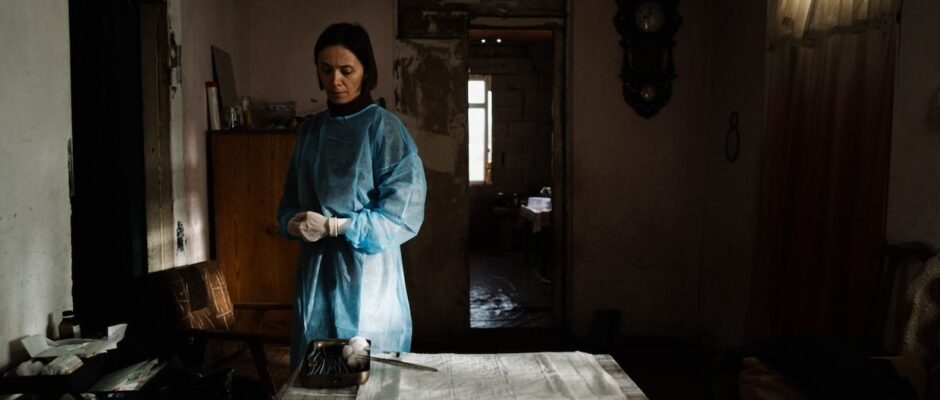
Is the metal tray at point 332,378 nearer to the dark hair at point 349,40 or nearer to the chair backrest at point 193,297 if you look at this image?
the dark hair at point 349,40

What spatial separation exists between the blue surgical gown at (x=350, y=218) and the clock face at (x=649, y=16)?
9.53 feet

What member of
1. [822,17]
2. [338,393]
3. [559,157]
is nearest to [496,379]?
[338,393]

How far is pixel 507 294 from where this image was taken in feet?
20.8

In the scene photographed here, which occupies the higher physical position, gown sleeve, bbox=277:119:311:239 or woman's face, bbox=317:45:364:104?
woman's face, bbox=317:45:364:104

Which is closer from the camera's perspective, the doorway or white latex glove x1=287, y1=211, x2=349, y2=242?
white latex glove x1=287, y1=211, x2=349, y2=242

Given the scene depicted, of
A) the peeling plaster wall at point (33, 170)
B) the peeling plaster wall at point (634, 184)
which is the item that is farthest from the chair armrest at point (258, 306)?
the peeling plaster wall at point (634, 184)

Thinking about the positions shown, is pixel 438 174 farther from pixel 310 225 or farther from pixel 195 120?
pixel 310 225

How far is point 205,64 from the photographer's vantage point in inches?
138

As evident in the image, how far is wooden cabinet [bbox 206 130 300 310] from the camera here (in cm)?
346

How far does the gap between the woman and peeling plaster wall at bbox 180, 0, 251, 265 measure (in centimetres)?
127

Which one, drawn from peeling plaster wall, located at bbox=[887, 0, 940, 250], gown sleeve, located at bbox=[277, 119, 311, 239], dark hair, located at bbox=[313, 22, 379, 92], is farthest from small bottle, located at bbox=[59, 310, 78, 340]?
peeling plaster wall, located at bbox=[887, 0, 940, 250]

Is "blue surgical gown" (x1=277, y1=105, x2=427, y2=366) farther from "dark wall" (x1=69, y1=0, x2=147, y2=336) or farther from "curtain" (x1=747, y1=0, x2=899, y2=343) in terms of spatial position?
"curtain" (x1=747, y1=0, x2=899, y2=343)

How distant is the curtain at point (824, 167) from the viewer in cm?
259

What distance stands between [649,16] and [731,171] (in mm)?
1204
